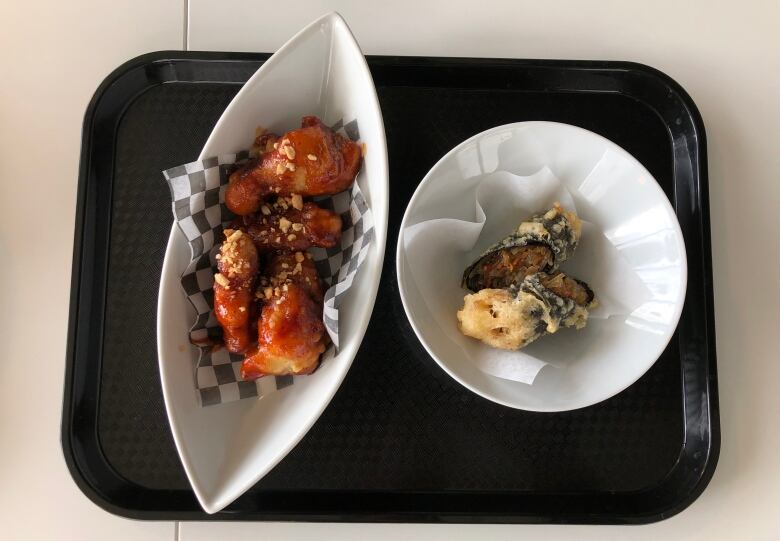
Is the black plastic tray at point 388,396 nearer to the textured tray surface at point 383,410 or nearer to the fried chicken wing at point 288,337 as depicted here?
the textured tray surface at point 383,410

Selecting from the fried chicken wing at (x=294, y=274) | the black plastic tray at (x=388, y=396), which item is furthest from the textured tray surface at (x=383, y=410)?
the fried chicken wing at (x=294, y=274)

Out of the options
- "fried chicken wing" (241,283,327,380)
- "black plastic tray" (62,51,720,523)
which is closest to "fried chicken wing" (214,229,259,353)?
"fried chicken wing" (241,283,327,380)

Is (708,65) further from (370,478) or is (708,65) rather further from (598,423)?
(370,478)

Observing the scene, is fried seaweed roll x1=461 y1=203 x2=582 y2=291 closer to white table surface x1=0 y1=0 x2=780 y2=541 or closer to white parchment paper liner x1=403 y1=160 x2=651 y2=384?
white parchment paper liner x1=403 y1=160 x2=651 y2=384

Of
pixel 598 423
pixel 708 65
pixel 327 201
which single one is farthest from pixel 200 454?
pixel 708 65

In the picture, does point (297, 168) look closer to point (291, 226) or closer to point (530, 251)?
point (291, 226)

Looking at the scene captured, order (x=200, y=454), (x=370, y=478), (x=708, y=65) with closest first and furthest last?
(x=200, y=454)
(x=370, y=478)
(x=708, y=65)
